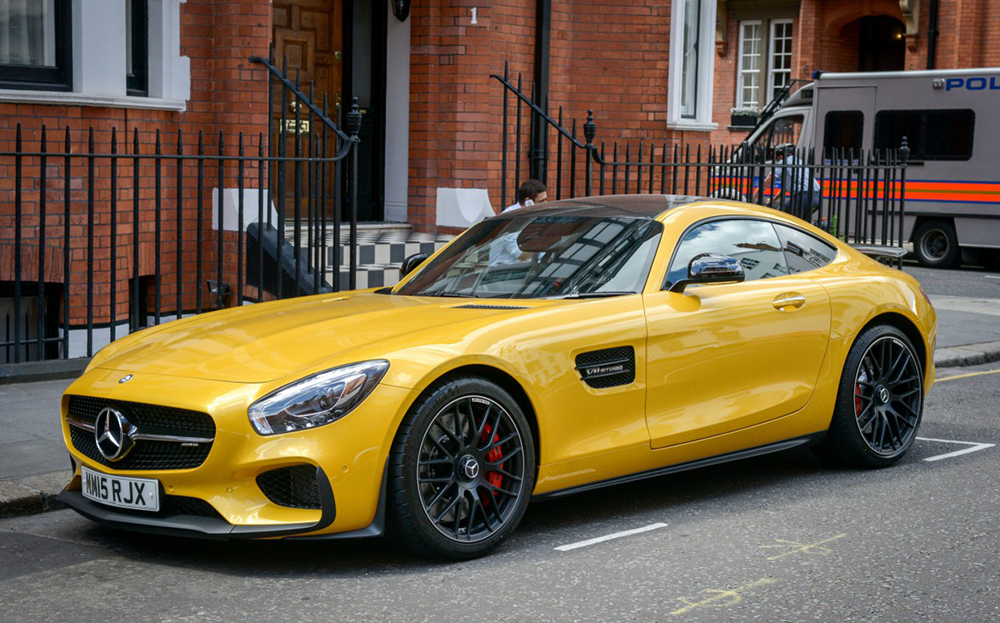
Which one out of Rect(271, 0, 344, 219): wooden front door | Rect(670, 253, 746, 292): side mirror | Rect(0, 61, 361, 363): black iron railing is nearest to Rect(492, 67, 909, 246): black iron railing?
Rect(271, 0, 344, 219): wooden front door

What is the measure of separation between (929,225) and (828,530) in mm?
16798

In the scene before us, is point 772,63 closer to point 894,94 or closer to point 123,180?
point 894,94

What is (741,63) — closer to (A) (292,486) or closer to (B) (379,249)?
(B) (379,249)

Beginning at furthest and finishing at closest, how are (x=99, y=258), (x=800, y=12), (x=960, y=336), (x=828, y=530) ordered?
(x=800, y=12) → (x=960, y=336) → (x=99, y=258) → (x=828, y=530)

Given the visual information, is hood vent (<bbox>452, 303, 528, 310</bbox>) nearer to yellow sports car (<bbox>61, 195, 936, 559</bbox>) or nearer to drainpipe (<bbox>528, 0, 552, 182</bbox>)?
yellow sports car (<bbox>61, 195, 936, 559</bbox>)

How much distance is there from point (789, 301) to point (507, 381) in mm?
1819

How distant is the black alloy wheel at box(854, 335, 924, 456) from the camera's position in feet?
22.8

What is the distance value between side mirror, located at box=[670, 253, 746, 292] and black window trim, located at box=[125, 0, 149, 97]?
6416mm

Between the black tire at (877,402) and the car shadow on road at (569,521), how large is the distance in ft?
0.43

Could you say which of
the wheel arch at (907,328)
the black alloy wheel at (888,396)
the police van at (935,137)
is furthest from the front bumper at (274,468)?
the police van at (935,137)

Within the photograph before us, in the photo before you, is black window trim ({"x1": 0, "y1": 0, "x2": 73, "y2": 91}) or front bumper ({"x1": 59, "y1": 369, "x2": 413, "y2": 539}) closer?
front bumper ({"x1": 59, "y1": 369, "x2": 413, "y2": 539})

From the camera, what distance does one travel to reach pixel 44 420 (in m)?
7.77

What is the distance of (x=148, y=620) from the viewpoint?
4.55 metres

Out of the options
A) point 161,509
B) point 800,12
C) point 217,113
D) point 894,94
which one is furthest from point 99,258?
point 800,12
